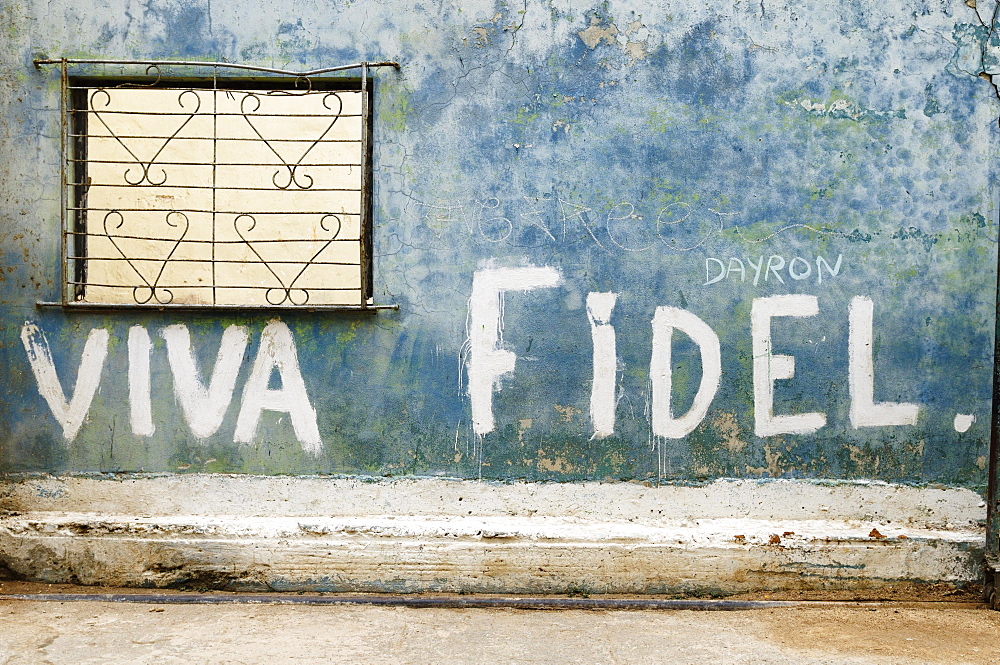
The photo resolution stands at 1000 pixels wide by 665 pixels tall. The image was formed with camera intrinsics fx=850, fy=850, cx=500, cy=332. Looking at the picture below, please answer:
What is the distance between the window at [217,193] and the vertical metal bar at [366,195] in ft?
0.03

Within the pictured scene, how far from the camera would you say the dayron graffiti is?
3.79 meters

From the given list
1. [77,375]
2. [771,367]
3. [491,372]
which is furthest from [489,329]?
[77,375]

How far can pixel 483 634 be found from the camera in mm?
3398

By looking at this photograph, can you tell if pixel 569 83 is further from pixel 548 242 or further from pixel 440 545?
pixel 440 545

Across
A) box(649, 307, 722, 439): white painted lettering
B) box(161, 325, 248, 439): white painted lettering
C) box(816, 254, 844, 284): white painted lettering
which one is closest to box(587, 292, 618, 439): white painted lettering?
box(649, 307, 722, 439): white painted lettering

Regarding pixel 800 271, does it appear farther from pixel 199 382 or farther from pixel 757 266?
pixel 199 382

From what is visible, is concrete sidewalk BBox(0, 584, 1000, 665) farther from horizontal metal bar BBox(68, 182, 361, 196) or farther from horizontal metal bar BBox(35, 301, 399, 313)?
horizontal metal bar BBox(68, 182, 361, 196)

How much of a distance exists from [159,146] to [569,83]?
1.85 meters

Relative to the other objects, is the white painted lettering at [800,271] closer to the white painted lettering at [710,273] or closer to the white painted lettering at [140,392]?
the white painted lettering at [710,273]

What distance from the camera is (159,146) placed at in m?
3.81

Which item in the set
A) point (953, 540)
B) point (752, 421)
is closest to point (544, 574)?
point (752, 421)

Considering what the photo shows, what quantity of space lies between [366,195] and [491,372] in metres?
0.97

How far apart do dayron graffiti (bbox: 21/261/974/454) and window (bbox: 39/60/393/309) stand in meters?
0.23

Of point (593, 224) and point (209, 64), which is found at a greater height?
point (209, 64)
